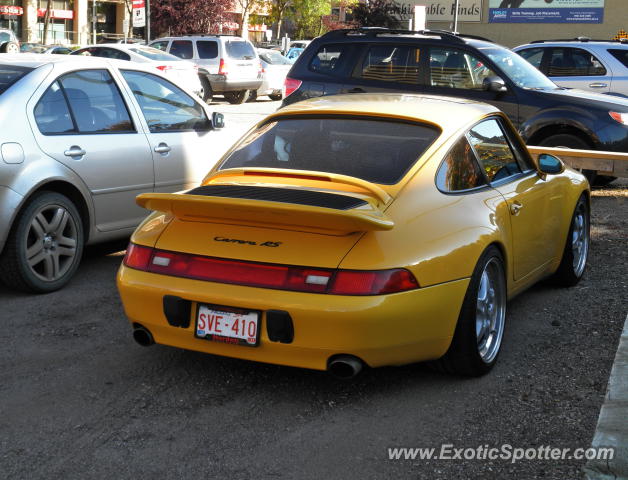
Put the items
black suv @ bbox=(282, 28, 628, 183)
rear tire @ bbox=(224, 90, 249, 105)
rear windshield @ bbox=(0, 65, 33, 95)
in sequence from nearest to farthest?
rear windshield @ bbox=(0, 65, 33, 95) < black suv @ bbox=(282, 28, 628, 183) < rear tire @ bbox=(224, 90, 249, 105)

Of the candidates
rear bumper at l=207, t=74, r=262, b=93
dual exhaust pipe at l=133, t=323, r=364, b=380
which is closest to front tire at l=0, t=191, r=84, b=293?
dual exhaust pipe at l=133, t=323, r=364, b=380

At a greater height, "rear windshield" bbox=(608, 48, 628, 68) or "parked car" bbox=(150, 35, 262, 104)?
"rear windshield" bbox=(608, 48, 628, 68)

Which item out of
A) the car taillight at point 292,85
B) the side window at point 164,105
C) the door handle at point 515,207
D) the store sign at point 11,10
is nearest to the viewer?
the door handle at point 515,207

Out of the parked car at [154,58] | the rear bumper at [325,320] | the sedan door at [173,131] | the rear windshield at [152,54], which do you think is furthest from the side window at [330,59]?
the rear windshield at [152,54]

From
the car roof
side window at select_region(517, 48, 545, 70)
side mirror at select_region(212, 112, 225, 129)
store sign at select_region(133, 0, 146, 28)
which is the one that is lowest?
side mirror at select_region(212, 112, 225, 129)

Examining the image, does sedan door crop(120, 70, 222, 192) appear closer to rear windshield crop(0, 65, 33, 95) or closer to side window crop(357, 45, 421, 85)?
rear windshield crop(0, 65, 33, 95)

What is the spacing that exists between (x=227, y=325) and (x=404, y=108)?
1788 mm

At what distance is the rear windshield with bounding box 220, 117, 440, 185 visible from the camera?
5012 millimetres

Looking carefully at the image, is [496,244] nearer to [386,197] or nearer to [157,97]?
[386,197]

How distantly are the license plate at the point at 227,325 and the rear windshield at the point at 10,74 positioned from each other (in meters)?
2.93

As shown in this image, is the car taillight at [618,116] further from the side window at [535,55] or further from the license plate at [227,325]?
the license plate at [227,325]

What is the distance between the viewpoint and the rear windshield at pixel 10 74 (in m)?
6.62

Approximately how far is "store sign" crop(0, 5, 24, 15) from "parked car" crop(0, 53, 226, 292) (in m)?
49.6

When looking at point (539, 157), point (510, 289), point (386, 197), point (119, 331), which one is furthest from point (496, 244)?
point (119, 331)
